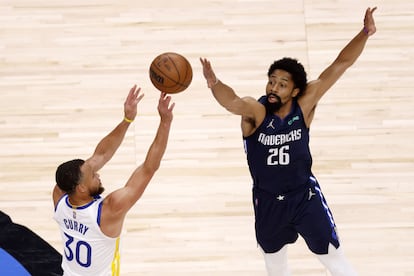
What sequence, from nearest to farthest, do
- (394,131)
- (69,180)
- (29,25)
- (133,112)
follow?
(69,180) < (133,112) < (394,131) < (29,25)

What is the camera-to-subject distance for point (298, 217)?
4742 mm

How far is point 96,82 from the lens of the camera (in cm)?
679

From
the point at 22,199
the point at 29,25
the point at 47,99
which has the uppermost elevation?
the point at 29,25

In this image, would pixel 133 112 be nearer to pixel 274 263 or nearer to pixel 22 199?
pixel 274 263

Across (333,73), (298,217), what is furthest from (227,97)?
(298,217)

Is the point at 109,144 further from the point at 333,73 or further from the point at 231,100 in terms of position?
the point at 333,73

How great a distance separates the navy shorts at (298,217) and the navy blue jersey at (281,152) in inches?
2.4

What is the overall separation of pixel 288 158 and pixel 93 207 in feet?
3.88

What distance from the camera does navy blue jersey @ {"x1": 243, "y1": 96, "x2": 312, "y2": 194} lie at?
15.2 ft

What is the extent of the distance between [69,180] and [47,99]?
8.78 ft

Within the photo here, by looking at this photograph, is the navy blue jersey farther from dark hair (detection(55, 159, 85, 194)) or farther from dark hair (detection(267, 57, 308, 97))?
dark hair (detection(55, 159, 85, 194))

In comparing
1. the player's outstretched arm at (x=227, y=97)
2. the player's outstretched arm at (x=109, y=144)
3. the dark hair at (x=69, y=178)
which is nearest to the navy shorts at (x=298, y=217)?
the player's outstretched arm at (x=227, y=97)

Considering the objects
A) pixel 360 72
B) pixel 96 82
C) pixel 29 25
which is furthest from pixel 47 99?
pixel 360 72

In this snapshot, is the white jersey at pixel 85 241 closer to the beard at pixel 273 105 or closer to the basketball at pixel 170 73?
the basketball at pixel 170 73
